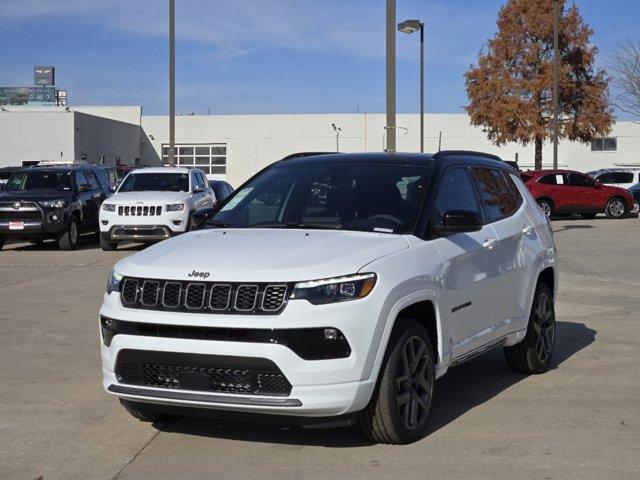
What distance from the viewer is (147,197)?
19.2 meters

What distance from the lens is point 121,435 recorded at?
229 inches

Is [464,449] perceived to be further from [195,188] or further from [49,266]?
[195,188]

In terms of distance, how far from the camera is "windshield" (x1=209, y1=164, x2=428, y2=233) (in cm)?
605

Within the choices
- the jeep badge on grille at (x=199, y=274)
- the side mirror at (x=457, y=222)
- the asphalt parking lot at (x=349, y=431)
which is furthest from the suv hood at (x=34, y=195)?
the jeep badge on grille at (x=199, y=274)

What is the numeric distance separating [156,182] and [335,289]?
16.0 m

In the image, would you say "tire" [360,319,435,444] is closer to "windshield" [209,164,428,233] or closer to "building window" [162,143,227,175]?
"windshield" [209,164,428,233]

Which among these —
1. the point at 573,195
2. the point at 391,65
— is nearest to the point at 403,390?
the point at 391,65

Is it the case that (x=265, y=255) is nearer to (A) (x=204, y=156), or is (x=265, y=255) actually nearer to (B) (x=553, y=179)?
(B) (x=553, y=179)

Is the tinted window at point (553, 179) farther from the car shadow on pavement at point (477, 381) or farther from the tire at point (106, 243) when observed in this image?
the car shadow on pavement at point (477, 381)

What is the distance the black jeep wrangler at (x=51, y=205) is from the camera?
63.7ft

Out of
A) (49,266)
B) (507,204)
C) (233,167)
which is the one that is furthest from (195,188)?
(233,167)

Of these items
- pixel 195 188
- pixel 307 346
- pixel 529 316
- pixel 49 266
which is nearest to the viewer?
pixel 307 346

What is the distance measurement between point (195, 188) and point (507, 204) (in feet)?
44.5

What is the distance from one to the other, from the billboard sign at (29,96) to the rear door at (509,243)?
209ft
